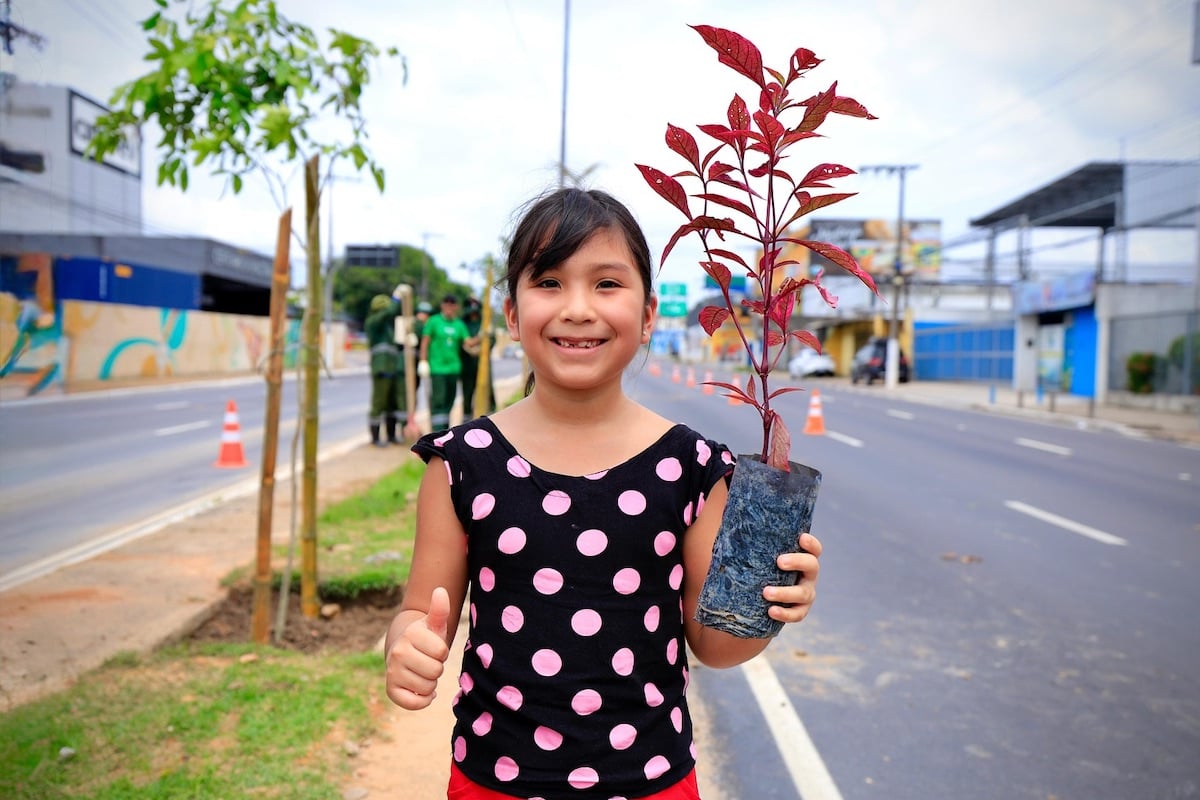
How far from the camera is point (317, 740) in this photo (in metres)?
3.01

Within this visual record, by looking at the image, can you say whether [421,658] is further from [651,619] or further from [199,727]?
[199,727]

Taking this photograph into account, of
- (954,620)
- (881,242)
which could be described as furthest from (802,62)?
(881,242)

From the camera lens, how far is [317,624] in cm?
440

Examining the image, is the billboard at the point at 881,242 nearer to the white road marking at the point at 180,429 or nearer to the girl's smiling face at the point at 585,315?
the white road marking at the point at 180,429

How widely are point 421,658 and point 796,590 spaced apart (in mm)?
583

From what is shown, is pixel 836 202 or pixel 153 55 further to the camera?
pixel 153 55

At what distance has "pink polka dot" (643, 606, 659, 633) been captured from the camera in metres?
1.50

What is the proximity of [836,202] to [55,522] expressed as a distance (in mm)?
7455

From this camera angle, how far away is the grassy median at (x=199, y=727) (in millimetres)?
2658

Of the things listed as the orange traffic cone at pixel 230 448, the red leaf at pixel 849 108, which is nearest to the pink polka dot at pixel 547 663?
the red leaf at pixel 849 108

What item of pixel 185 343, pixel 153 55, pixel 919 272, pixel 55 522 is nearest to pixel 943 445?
pixel 55 522

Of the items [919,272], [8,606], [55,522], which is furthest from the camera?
[919,272]

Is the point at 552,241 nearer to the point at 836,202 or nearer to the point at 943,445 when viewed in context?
the point at 836,202

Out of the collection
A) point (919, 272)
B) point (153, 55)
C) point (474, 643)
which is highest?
point (919, 272)
